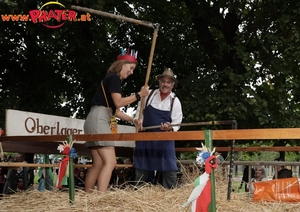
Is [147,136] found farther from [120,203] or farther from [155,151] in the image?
[155,151]

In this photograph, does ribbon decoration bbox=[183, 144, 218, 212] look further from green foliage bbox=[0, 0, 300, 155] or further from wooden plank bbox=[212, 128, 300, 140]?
green foliage bbox=[0, 0, 300, 155]

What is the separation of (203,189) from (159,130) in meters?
2.26

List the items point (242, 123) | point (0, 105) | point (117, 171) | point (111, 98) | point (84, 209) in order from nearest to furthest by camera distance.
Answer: point (84, 209), point (111, 98), point (117, 171), point (242, 123), point (0, 105)

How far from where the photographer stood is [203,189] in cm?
251

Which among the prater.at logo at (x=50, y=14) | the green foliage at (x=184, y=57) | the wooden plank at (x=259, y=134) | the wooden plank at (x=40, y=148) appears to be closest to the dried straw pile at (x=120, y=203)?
the wooden plank at (x=259, y=134)

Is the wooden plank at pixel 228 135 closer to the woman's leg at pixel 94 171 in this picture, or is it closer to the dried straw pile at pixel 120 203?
the dried straw pile at pixel 120 203

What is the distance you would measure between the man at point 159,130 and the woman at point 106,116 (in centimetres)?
70

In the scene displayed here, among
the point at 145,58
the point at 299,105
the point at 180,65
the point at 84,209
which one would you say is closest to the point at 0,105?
→ the point at 145,58

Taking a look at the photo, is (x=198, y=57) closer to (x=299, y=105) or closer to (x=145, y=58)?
(x=145, y=58)

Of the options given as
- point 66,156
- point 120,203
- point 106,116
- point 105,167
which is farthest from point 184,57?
point 120,203

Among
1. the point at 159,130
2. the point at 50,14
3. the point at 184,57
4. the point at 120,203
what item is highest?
the point at 50,14

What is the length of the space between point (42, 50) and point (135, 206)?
7730 millimetres

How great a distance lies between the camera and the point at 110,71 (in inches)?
161

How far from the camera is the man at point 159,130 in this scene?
4.78 m
